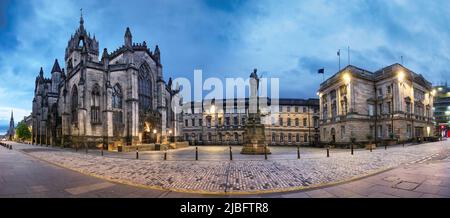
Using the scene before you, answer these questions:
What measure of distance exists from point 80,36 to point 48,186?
47.8m

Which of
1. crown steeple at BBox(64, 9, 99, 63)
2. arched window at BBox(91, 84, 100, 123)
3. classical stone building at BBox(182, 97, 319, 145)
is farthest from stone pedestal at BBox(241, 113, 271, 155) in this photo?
crown steeple at BBox(64, 9, 99, 63)

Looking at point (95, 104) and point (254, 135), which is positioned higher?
point (95, 104)

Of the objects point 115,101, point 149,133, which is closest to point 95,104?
point 115,101

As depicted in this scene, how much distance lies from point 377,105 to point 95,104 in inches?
1776

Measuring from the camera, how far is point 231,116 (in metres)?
51.9

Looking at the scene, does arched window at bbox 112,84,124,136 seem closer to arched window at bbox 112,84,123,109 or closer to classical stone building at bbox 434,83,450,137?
arched window at bbox 112,84,123,109

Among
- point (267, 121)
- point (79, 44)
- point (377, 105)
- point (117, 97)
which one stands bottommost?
point (267, 121)

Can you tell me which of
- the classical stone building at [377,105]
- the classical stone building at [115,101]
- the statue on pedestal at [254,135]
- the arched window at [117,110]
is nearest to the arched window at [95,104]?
the classical stone building at [115,101]

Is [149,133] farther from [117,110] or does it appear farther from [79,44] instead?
[79,44]

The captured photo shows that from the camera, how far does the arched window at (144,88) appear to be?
1468 inches

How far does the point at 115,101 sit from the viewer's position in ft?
109

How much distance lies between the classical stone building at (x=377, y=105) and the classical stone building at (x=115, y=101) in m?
30.1
